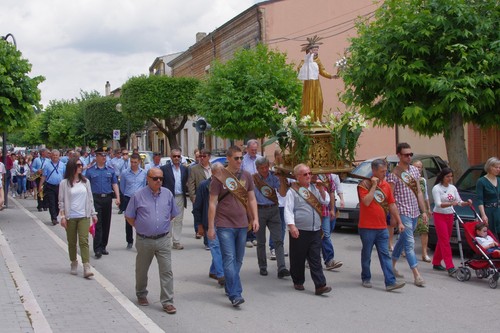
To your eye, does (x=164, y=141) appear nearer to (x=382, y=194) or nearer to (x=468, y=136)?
(x=468, y=136)

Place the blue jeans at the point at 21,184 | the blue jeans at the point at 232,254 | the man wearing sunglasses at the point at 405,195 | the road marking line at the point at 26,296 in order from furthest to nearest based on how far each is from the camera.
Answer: the blue jeans at the point at 21,184, the man wearing sunglasses at the point at 405,195, the blue jeans at the point at 232,254, the road marking line at the point at 26,296

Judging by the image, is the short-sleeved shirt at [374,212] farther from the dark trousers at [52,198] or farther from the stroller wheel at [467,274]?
the dark trousers at [52,198]

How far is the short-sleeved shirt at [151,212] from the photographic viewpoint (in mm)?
7320

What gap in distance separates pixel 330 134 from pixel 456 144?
21.1 feet

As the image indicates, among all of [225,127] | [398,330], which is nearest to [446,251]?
[398,330]

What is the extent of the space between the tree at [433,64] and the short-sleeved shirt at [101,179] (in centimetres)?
571

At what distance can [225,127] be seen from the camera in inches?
954

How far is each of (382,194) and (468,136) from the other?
13.8m

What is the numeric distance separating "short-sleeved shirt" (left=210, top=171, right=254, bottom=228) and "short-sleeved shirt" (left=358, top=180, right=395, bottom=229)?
171 cm

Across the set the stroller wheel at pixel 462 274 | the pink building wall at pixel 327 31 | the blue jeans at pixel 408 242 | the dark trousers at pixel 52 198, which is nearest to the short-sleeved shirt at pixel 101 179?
the dark trousers at pixel 52 198

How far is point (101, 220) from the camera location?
36.2ft

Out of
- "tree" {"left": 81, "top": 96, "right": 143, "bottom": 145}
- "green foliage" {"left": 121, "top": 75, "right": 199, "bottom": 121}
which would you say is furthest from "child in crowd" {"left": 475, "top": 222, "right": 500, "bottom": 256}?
"tree" {"left": 81, "top": 96, "right": 143, "bottom": 145}

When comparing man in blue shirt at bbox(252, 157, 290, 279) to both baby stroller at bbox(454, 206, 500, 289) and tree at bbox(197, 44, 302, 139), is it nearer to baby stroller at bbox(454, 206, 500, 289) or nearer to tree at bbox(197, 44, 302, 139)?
baby stroller at bbox(454, 206, 500, 289)

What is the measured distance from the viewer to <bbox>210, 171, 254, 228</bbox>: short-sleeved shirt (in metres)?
7.59
